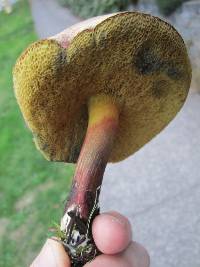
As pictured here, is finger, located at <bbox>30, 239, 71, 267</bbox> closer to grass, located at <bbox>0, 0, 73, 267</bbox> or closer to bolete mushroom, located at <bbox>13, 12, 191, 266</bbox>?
bolete mushroom, located at <bbox>13, 12, 191, 266</bbox>

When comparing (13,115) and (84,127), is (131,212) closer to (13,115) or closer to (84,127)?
(84,127)

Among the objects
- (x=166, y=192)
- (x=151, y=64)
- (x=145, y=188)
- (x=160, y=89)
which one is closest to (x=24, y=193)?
(x=145, y=188)

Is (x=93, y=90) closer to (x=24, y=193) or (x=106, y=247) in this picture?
(x=106, y=247)

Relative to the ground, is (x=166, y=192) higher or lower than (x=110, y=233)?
lower

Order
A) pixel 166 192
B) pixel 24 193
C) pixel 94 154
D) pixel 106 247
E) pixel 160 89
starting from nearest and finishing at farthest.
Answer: pixel 106 247
pixel 94 154
pixel 160 89
pixel 166 192
pixel 24 193

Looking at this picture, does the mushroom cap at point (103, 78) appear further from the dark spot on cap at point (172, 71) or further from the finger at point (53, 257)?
the finger at point (53, 257)

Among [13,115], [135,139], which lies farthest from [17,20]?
[135,139]
